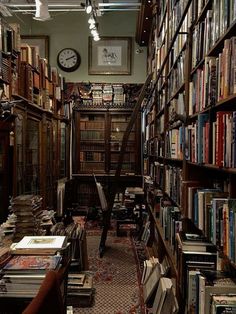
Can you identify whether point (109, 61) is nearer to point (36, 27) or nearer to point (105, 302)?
point (36, 27)

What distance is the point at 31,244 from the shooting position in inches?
89.7

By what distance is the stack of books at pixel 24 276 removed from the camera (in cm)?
180

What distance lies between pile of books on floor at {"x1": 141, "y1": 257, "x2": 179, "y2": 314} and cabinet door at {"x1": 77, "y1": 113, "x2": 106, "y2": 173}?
167 inches

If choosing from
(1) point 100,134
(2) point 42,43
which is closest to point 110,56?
(2) point 42,43

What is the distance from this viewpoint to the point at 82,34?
800cm

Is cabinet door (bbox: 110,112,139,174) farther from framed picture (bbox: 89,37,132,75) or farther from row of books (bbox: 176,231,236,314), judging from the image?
row of books (bbox: 176,231,236,314)

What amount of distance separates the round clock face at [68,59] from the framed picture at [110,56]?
12.0 inches

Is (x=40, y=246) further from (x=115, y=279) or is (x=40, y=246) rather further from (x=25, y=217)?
(x=115, y=279)

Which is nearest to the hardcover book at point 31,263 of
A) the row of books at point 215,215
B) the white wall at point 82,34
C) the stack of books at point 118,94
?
the row of books at point 215,215

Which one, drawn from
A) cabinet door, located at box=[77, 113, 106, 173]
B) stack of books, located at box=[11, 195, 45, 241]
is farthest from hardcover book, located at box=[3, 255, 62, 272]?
cabinet door, located at box=[77, 113, 106, 173]

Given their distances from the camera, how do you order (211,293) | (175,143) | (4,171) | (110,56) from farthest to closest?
(110,56) < (4,171) < (175,143) < (211,293)

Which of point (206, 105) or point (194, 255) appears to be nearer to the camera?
point (206, 105)

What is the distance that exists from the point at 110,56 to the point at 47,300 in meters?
7.27

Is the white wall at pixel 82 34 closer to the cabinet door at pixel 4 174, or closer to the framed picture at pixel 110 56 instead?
the framed picture at pixel 110 56
